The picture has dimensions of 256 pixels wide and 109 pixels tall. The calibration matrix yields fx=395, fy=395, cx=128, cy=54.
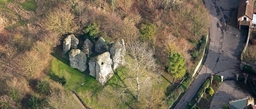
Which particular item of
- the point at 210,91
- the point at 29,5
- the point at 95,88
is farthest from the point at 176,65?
the point at 29,5

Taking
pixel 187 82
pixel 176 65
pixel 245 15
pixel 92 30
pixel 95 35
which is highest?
pixel 245 15

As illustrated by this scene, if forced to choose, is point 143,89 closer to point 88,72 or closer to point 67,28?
point 88,72

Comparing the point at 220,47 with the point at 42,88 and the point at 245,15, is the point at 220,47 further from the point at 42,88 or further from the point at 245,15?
the point at 42,88

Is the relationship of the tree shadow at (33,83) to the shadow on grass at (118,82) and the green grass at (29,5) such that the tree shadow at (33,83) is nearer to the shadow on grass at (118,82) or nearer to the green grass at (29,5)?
the shadow on grass at (118,82)

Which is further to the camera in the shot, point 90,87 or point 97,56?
point 90,87

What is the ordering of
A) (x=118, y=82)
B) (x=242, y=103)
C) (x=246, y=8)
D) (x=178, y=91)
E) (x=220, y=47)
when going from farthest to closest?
(x=246, y=8) → (x=220, y=47) → (x=178, y=91) → (x=118, y=82) → (x=242, y=103)

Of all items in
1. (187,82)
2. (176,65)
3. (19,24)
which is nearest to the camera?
(176,65)

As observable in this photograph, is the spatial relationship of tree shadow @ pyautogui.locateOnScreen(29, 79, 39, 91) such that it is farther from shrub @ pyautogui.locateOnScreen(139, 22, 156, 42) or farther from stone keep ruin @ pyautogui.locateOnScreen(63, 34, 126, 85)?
shrub @ pyautogui.locateOnScreen(139, 22, 156, 42)

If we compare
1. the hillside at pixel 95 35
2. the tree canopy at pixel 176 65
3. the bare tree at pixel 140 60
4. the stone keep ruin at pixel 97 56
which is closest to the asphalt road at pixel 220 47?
the hillside at pixel 95 35
